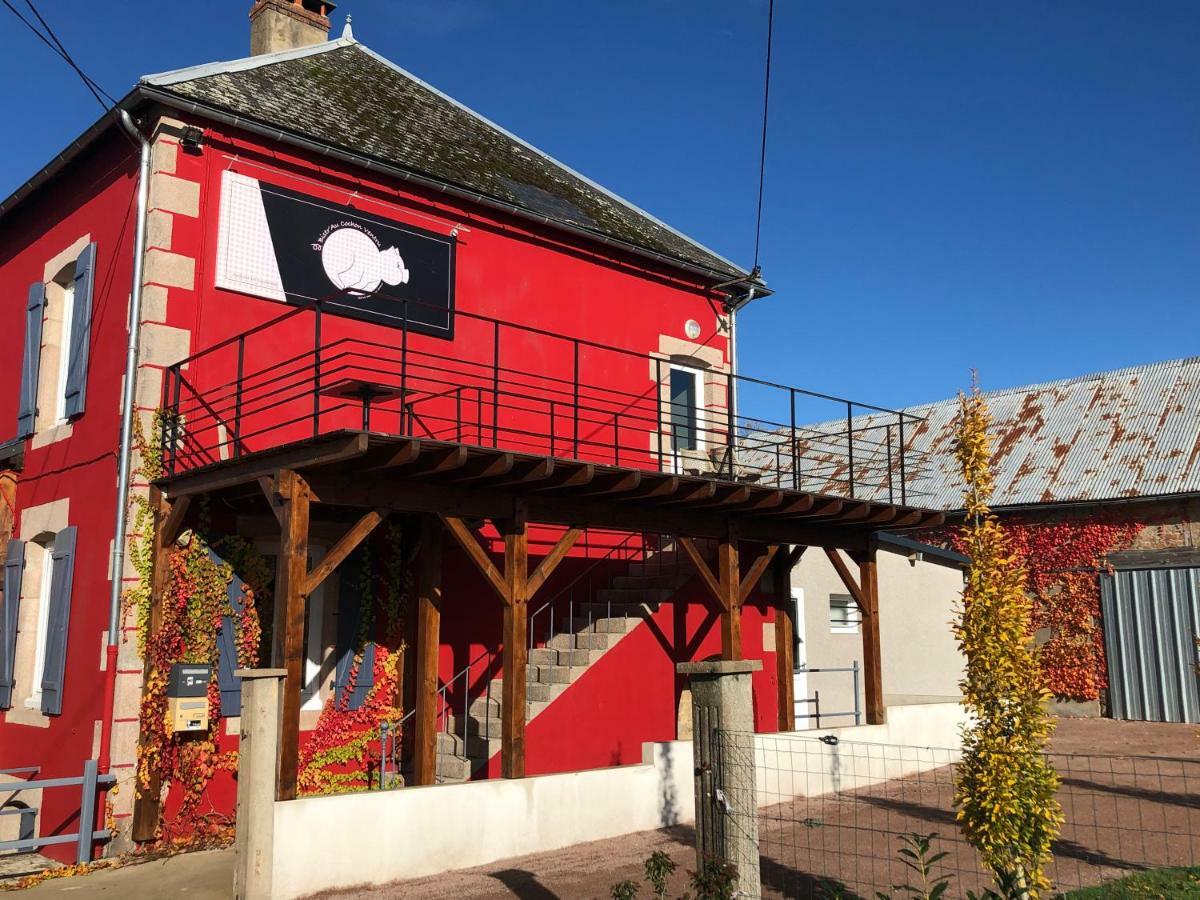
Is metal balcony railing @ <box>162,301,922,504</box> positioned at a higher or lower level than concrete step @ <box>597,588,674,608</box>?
higher

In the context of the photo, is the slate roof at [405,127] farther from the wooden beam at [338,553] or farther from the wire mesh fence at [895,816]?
the wire mesh fence at [895,816]

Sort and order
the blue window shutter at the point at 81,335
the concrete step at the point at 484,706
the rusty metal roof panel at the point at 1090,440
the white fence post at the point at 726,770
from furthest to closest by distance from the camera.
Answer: the rusty metal roof panel at the point at 1090,440 < the concrete step at the point at 484,706 < the blue window shutter at the point at 81,335 < the white fence post at the point at 726,770

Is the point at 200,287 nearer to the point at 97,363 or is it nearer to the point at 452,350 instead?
the point at 97,363

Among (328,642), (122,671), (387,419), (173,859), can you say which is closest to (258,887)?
(173,859)

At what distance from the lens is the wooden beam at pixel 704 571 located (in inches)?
416

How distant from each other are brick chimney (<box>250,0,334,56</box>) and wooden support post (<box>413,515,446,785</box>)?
6.92 m

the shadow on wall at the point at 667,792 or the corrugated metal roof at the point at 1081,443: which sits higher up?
the corrugated metal roof at the point at 1081,443

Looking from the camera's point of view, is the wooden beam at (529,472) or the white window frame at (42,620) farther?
the white window frame at (42,620)

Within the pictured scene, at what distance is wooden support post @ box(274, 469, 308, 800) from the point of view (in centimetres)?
750

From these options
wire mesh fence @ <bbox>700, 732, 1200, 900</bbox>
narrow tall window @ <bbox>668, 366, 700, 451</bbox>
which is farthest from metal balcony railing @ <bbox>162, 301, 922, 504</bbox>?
wire mesh fence @ <bbox>700, 732, 1200, 900</bbox>

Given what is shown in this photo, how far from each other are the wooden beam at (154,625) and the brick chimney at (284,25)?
6.70 meters

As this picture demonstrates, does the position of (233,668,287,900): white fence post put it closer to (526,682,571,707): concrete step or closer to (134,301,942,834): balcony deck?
(134,301,942,834): balcony deck

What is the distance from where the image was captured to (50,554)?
35.6ft

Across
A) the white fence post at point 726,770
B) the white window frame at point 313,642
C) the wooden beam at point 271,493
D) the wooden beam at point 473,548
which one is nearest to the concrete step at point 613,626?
the wooden beam at point 473,548
